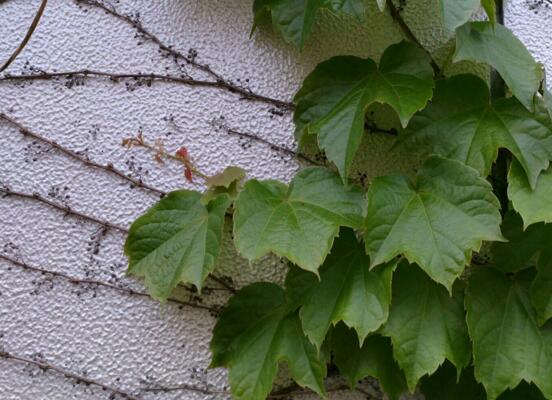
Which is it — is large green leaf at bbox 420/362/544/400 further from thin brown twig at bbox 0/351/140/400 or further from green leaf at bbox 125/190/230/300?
thin brown twig at bbox 0/351/140/400

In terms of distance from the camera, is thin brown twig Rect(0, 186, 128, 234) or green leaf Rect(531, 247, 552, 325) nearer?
green leaf Rect(531, 247, 552, 325)

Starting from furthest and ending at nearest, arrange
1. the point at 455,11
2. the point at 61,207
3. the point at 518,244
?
the point at 61,207 < the point at 518,244 < the point at 455,11

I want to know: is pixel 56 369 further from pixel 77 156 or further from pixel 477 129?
pixel 477 129

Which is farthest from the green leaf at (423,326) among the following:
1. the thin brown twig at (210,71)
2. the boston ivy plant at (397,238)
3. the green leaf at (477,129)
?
the thin brown twig at (210,71)

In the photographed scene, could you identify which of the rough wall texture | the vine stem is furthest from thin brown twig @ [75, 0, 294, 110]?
the vine stem

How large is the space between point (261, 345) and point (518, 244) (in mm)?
473

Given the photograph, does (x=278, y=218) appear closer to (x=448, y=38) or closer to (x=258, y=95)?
(x=258, y=95)

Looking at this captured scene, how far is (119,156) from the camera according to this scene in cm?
114

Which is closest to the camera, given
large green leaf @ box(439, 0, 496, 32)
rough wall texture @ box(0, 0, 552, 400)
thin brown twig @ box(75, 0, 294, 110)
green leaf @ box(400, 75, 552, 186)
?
large green leaf @ box(439, 0, 496, 32)

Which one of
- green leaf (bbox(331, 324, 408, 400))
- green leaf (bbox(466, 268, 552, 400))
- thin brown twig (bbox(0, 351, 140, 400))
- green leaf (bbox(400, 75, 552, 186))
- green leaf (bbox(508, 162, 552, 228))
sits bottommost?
thin brown twig (bbox(0, 351, 140, 400))

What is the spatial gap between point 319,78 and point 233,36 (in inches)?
9.7

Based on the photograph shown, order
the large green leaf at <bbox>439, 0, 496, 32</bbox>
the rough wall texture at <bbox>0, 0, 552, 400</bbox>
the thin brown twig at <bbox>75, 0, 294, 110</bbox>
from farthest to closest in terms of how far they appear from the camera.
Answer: the thin brown twig at <bbox>75, 0, 294, 110</bbox> < the rough wall texture at <bbox>0, 0, 552, 400</bbox> < the large green leaf at <bbox>439, 0, 496, 32</bbox>

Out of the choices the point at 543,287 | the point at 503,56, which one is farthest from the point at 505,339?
the point at 503,56

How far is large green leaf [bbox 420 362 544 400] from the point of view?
102 centimetres
